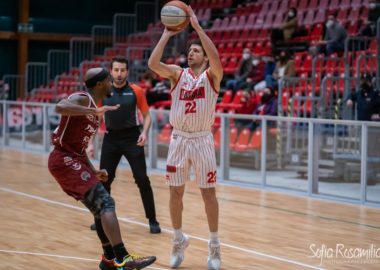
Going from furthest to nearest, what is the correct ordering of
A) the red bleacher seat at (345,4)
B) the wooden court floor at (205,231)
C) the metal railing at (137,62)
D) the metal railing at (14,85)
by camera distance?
the metal railing at (14,85), the metal railing at (137,62), the red bleacher seat at (345,4), the wooden court floor at (205,231)

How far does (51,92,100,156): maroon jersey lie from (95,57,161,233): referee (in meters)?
2.49

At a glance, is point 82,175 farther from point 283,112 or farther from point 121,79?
point 283,112

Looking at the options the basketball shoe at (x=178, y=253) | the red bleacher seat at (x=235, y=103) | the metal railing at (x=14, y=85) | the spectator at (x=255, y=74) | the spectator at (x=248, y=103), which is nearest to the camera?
the basketball shoe at (x=178, y=253)

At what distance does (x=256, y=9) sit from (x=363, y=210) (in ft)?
45.7

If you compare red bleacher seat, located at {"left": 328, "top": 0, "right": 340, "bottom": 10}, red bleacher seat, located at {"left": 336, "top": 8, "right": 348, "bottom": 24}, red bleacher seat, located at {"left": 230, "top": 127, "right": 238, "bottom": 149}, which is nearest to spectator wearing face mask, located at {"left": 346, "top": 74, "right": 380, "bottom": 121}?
red bleacher seat, located at {"left": 230, "top": 127, "right": 238, "bottom": 149}

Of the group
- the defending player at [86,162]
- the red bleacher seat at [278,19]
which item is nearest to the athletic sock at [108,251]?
the defending player at [86,162]

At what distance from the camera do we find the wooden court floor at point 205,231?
8508 millimetres

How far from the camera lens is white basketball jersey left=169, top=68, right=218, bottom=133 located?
804 centimetres

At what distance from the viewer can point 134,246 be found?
30.3 feet

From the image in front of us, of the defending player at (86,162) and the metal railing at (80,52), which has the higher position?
the metal railing at (80,52)

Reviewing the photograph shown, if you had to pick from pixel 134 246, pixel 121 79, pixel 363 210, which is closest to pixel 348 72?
pixel 363 210

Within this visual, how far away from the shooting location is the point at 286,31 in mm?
21672

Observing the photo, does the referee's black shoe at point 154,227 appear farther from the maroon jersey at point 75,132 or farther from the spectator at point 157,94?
the spectator at point 157,94

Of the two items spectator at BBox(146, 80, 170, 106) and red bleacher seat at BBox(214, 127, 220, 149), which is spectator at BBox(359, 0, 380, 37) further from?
red bleacher seat at BBox(214, 127, 220, 149)
